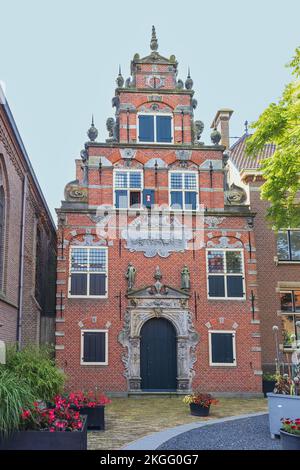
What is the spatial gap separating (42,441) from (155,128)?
14.6 metres

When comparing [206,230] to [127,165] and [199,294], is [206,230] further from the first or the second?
[127,165]

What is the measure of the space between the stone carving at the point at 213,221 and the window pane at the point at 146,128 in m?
3.76

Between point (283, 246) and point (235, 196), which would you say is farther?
point (283, 246)

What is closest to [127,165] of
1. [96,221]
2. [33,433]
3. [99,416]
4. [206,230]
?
[96,221]

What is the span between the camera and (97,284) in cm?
1778

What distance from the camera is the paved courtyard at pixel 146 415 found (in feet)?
29.4

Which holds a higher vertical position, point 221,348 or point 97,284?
point 97,284

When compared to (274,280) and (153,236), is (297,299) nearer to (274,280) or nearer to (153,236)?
(274,280)

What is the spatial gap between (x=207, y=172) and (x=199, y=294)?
4670 mm

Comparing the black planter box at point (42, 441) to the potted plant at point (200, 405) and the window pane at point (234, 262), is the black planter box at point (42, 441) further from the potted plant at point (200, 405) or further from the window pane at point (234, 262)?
the window pane at point (234, 262)

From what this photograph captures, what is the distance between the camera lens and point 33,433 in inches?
253

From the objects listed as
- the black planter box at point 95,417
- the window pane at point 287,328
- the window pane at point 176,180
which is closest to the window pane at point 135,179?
the window pane at point 176,180

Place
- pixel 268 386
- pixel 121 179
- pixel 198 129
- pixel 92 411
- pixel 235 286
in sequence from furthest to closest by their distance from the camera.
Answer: pixel 198 129 < pixel 121 179 < pixel 235 286 < pixel 268 386 < pixel 92 411

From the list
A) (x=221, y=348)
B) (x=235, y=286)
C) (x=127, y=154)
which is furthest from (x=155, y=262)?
(x=127, y=154)
